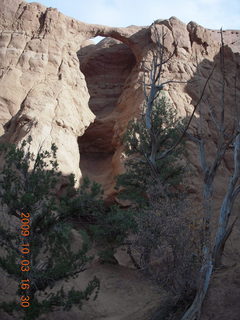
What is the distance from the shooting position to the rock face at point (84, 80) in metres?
Answer: 19.1

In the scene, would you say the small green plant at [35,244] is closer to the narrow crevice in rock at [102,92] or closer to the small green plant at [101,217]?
the small green plant at [101,217]

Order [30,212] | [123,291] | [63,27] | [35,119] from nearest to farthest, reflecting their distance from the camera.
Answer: [30,212] → [123,291] → [35,119] → [63,27]

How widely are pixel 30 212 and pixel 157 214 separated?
2.70 meters

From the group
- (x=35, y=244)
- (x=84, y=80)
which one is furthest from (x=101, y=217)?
(x=84, y=80)

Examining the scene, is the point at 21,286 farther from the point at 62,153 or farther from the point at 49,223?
the point at 62,153

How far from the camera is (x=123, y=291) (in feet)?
42.5

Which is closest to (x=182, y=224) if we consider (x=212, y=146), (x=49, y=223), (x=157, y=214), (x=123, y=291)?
(x=157, y=214)
